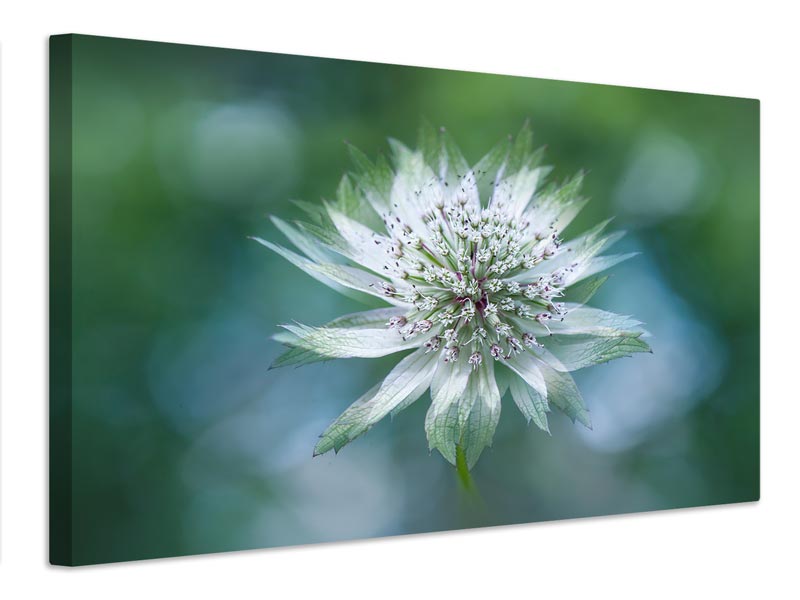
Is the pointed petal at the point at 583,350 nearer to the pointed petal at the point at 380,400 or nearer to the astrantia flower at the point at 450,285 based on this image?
the astrantia flower at the point at 450,285

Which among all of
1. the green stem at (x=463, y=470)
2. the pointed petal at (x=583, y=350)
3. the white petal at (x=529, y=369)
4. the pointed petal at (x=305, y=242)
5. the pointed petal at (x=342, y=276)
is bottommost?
the green stem at (x=463, y=470)

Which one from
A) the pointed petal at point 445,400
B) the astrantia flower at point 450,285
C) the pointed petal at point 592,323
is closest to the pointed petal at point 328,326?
the astrantia flower at point 450,285

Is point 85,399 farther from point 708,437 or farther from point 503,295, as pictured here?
point 708,437

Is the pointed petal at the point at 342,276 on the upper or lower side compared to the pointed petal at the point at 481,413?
upper

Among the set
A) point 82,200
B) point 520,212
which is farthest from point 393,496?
point 82,200

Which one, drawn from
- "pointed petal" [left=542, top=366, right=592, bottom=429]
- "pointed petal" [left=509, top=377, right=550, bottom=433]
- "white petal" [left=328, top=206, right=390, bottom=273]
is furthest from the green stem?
"white petal" [left=328, top=206, right=390, bottom=273]

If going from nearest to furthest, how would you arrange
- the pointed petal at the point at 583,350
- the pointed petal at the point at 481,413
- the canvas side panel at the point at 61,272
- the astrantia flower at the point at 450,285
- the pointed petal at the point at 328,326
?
the canvas side panel at the point at 61,272
the pointed petal at the point at 328,326
the astrantia flower at the point at 450,285
the pointed petal at the point at 481,413
the pointed petal at the point at 583,350

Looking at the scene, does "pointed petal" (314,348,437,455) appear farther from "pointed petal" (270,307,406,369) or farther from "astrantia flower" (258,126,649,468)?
"pointed petal" (270,307,406,369)

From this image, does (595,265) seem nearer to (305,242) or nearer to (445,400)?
(445,400)

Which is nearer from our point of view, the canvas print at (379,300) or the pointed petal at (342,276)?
the canvas print at (379,300)

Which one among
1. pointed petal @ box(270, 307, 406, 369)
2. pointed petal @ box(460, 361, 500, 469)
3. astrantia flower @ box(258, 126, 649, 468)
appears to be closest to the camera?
pointed petal @ box(270, 307, 406, 369)
